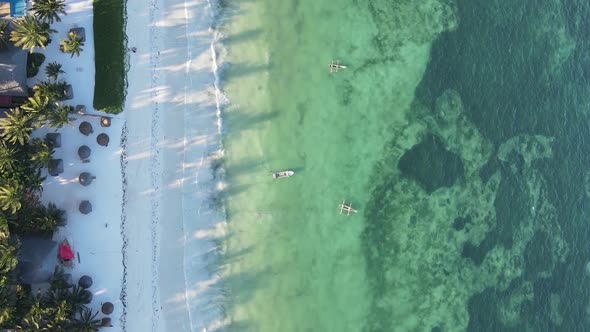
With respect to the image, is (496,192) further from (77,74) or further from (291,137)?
(77,74)

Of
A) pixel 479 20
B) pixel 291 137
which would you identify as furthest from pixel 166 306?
pixel 479 20

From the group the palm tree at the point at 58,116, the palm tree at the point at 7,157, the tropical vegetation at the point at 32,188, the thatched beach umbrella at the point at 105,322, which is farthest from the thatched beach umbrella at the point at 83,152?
the thatched beach umbrella at the point at 105,322

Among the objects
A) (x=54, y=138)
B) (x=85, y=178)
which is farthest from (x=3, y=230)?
(x=54, y=138)

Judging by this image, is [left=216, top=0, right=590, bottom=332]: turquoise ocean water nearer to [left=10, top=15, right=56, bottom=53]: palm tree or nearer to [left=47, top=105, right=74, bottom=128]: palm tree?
[left=47, top=105, right=74, bottom=128]: palm tree

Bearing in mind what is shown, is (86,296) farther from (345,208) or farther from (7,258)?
(345,208)

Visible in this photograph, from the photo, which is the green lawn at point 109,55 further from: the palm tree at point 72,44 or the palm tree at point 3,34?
the palm tree at point 3,34

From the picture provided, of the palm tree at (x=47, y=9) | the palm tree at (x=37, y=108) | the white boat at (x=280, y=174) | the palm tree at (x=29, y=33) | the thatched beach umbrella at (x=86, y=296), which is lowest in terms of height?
the thatched beach umbrella at (x=86, y=296)
